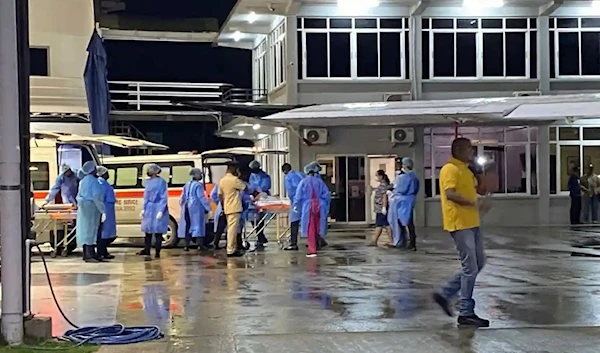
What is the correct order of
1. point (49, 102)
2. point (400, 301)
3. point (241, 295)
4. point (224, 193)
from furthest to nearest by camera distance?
1. point (49, 102)
2. point (224, 193)
3. point (241, 295)
4. point (400, 301)

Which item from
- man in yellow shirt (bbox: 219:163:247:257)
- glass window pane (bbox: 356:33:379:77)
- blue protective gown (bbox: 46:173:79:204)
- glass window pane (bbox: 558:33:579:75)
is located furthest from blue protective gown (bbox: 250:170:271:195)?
glass window pane (bbox: 558:33:579:75)

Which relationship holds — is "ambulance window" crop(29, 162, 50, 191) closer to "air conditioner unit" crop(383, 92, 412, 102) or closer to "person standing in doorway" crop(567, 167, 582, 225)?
"air conditioner unit" crop(383, 92, 412, 102)

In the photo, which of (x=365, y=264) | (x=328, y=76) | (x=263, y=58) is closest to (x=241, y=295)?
(x=365, y=264)

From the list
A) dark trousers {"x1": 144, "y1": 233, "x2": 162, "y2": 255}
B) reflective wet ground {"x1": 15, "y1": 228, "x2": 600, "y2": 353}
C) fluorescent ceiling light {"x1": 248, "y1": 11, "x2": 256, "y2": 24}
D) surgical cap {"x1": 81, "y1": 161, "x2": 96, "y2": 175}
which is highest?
fluorescent ceiling light {"x1": 248, "y1": 11, "x2": 256, "y2": 24}

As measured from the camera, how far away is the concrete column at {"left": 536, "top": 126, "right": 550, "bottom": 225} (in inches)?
1059

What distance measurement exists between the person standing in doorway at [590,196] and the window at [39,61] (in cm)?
1653

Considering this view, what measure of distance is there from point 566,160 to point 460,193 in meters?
20.0

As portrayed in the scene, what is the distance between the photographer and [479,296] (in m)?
10.6

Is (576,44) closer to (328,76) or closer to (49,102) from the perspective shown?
(328,76)

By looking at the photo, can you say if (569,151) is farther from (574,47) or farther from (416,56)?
(416,56)

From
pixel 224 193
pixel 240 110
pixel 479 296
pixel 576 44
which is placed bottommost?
pixel 479 296

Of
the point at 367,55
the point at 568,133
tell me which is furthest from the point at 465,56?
the point at 568,133

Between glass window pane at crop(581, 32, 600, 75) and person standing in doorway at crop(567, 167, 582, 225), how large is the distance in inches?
131

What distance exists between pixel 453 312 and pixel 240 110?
42.6 ft
